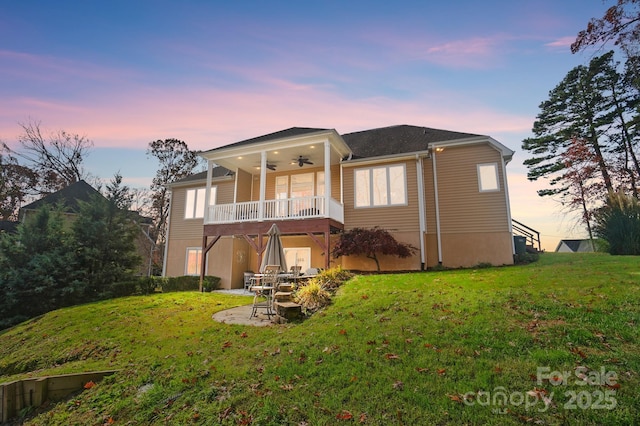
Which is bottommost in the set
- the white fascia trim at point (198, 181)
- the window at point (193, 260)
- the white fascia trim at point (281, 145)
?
the window at point (193, 260)

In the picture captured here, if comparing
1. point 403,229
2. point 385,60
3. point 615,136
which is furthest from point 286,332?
point 615,136

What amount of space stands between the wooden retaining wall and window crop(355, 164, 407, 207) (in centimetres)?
1123

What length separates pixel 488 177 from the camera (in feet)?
42.0

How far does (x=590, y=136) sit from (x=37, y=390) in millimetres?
29577

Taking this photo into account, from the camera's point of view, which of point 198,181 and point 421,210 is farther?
point 198,181

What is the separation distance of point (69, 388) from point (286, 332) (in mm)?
3634

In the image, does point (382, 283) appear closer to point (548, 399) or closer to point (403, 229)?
point (403, 229)

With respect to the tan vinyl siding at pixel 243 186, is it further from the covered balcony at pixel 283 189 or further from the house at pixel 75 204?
the house at pixel 75 204

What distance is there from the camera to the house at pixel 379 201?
12.6 m

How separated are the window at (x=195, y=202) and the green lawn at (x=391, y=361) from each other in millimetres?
10129

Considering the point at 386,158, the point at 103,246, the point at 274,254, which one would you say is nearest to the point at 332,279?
the point at 274,254

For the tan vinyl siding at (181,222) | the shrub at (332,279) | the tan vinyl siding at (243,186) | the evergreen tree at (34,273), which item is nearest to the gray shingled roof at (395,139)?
the tan vinyl siding at (243,186)

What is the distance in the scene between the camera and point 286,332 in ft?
19.7

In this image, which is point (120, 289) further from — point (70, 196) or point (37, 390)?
point (70, 196)
